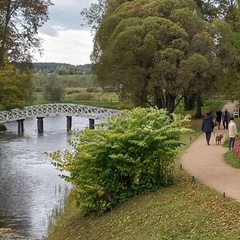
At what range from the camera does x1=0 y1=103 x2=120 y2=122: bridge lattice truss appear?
52.4 meters

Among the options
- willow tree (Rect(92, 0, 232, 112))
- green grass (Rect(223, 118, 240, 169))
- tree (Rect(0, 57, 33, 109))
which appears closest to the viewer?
green grass (Rect(223, 118, 240, 169))

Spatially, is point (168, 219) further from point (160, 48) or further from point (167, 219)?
point (160, 48)

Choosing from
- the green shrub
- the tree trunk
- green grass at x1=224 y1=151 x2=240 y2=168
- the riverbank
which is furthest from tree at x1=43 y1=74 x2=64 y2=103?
the riverbank

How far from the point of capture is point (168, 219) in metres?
12.3

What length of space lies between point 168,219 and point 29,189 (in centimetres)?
1175

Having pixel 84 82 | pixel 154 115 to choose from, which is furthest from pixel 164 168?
pixel 84 82

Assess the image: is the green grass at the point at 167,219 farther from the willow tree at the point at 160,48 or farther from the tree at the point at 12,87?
the tree at the point at 12,87

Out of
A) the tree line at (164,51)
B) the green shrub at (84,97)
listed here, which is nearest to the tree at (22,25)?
the tree line at (164,51)

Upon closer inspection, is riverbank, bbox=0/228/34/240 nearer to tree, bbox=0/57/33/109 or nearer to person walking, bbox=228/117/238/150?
person walking, bbox=228/117/238/150

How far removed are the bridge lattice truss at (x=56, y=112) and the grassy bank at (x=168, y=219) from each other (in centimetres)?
3675

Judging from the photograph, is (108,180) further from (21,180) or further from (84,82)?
(84,82)

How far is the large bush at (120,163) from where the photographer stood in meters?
14.8

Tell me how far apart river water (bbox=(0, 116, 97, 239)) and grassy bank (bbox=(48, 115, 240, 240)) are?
159cm

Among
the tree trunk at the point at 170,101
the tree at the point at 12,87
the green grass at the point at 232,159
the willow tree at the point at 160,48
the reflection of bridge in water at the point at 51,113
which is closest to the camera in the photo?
the green grass at the point at 232,159
